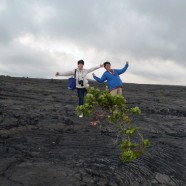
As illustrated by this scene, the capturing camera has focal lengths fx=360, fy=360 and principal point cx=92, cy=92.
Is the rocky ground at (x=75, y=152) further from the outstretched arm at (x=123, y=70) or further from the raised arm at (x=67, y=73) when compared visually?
the outstretched arm at (x=123, y=70)

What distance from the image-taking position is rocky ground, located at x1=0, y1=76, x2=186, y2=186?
6.67 meters

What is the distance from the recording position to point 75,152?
26.2 feet

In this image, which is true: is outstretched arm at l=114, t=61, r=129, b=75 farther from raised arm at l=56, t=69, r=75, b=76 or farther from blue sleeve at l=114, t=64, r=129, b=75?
raised arm at l=56, t=69, r=75, b=76

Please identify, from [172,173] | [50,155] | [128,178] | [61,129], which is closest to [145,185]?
[128,178]

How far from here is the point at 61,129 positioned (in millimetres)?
10023

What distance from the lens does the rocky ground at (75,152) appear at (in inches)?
263

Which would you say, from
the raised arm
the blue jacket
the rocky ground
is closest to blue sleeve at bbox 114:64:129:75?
the blue jacket

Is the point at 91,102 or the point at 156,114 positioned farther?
the point at 156,114

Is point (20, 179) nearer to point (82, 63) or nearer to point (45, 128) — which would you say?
point (45, 128)

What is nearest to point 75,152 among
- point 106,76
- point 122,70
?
point 106,76

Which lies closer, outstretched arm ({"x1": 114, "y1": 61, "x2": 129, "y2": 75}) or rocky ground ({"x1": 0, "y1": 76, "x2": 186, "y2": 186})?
rocky ground ({"x1": 0, "y1": 76, "x2": 186, "y2": 186})

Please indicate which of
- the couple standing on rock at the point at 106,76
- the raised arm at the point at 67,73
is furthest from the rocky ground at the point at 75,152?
the raised arm at the point at 67,73

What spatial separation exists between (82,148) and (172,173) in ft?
6.99

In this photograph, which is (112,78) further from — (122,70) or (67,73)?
(67,73)
